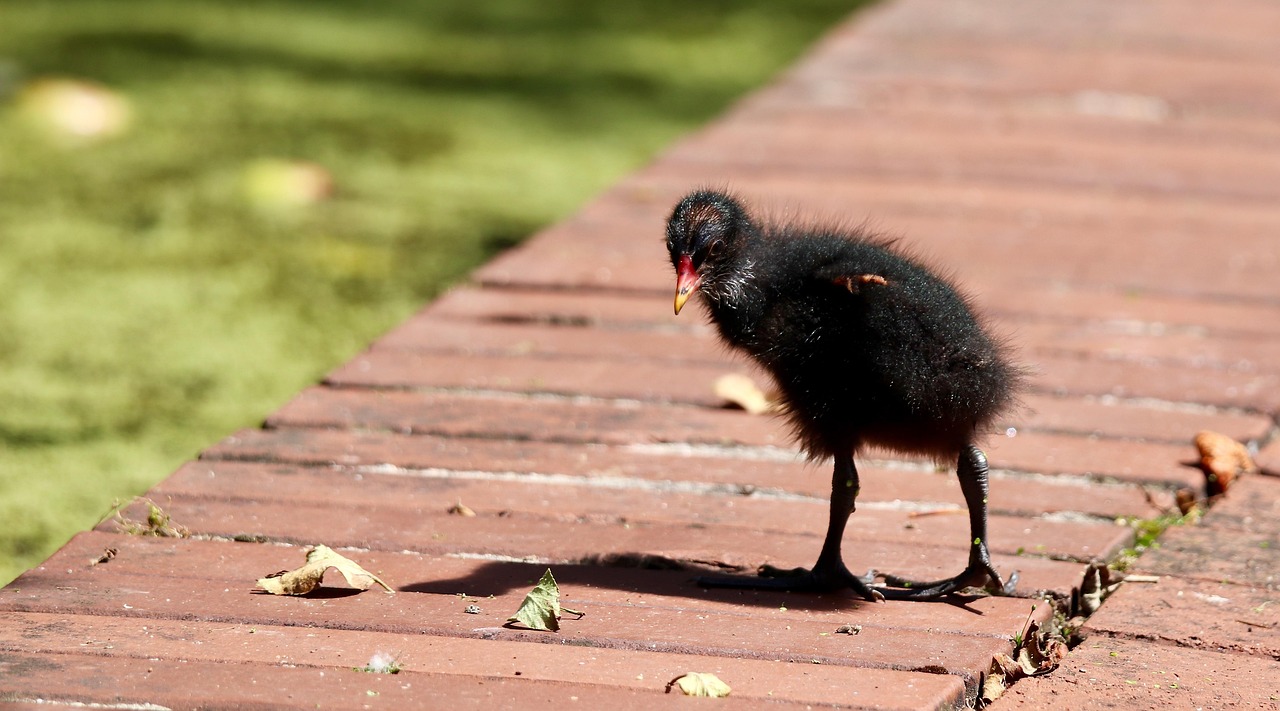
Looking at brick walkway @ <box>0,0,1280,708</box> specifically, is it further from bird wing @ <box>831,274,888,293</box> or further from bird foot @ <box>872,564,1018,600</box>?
bird wing @ <box>831,274,888,293</box>

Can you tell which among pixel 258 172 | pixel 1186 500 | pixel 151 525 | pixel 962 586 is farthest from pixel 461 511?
pixel 258 172

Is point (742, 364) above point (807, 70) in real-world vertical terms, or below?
below

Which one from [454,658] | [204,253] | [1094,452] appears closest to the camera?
[454,658]

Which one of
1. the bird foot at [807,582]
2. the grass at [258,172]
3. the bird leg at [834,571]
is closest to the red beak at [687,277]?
the bird leg at [834,571]

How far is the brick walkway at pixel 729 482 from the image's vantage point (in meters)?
2.66

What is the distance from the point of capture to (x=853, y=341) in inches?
118

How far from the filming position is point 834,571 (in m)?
3.01

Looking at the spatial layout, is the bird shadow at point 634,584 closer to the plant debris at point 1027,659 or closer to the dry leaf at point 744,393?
the plant debris at point 1027,659

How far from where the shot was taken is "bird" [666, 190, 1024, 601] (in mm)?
2971

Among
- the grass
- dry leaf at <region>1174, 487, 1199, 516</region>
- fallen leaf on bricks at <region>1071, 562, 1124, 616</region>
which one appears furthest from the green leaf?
the grass

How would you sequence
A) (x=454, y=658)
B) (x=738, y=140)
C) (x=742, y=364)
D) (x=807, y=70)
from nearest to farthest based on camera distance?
(x=454, y=658)
(x=742, y=364)
(x=738, y=140)
(x=807, y=70)

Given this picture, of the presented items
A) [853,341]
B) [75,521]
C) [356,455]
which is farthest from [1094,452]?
[75,521]

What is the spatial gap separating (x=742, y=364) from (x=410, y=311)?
1.47 m

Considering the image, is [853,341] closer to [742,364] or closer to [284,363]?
[742,364]
